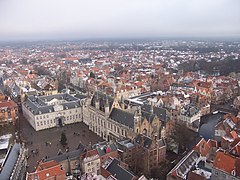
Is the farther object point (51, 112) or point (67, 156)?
point (51, 112)

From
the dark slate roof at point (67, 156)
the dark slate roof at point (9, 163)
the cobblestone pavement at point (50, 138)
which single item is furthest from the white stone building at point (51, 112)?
the dark slate roof at point (67, 156)

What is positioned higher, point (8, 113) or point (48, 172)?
point (48, 172)

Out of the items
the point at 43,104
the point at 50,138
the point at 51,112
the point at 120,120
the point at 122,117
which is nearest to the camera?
the point at 120,120

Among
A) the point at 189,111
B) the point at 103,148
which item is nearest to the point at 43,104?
the point at 103,148

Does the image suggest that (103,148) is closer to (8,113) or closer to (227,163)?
(227,163)

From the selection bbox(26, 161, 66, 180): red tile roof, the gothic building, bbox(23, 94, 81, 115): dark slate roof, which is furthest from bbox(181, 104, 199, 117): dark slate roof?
bbox(26, 161, 66, 180): red tile roof

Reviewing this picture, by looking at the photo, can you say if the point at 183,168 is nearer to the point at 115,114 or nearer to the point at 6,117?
the point at 115,114

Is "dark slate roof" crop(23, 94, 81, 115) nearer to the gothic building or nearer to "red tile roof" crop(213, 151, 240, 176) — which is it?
the gothic building

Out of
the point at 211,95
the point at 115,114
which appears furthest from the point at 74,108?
the point at 211,95

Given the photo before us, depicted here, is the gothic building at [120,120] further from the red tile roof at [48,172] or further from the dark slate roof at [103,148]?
the red tile roof at [48,172]
